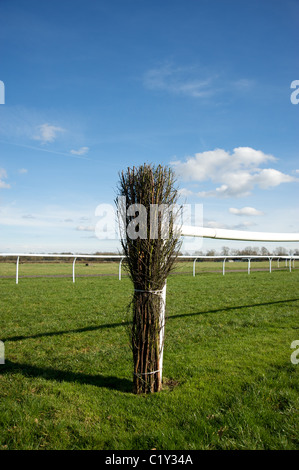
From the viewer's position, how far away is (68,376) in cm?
375

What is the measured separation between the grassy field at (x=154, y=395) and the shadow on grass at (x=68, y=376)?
0.01 meters

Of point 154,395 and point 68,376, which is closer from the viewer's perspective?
point 154,395

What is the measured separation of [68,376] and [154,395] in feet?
3.94

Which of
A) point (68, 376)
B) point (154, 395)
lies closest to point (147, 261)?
point (154, 395)

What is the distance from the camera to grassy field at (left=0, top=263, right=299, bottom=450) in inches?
95.4

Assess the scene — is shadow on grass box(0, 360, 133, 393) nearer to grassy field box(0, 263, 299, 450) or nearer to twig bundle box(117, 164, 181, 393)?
grassy field box(0, 263, 299, 450)

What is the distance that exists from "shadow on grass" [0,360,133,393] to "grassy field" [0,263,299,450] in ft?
0.04

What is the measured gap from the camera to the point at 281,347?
4617 millimetres

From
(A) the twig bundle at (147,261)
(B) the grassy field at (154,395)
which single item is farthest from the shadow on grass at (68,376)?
(A) the twig bundle at (147,261)

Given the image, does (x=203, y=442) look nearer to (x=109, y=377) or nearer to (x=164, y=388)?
(x=164, y=388)

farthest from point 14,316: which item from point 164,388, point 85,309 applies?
point 164,388

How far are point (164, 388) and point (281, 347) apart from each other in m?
2.22

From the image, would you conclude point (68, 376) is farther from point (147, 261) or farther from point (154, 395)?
point (147, 261)

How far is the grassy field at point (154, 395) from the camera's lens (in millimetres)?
2424
